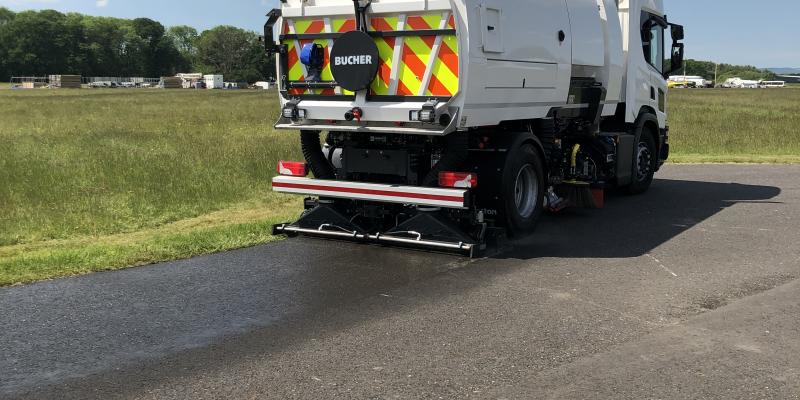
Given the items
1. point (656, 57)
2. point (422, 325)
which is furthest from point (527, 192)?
point (656, 57)

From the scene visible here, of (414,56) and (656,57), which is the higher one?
(656,57)

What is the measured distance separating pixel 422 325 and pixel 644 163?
8.00 meters

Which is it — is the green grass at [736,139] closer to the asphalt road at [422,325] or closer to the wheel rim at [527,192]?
the wheel rim at [527,192]

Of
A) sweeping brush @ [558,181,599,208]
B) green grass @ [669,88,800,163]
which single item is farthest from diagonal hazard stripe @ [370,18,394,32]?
green grass @ [669,88,800,163]

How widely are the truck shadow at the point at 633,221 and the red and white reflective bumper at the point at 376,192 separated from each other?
813mm

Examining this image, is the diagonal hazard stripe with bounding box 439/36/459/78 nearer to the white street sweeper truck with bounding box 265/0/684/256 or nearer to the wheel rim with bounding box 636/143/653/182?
the white street sweeper truck with bounding box 265/0/684/256

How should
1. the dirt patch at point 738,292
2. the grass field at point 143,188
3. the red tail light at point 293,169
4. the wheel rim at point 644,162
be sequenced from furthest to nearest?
the wheel rim at point 644,162 < the red tail light at point 293,169 < the grass field at point 143,188 < the dirt patch at point 738,292

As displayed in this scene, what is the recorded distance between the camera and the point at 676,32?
12.2 metres

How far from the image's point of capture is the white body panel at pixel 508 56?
7180mm

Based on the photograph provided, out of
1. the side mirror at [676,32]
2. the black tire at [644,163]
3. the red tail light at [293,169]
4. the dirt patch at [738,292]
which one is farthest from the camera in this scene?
the side mirror at [676,32]

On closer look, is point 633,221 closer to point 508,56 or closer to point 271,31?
point 508,56

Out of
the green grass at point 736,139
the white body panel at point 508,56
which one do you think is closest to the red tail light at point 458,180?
the white body panel at point 508,56

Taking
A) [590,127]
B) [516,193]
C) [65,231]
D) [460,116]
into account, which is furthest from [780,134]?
[65,231]

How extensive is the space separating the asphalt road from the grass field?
82 cm
